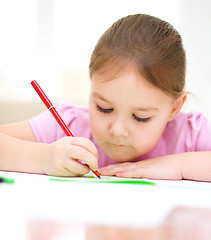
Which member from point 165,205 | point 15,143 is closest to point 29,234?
point 165,205

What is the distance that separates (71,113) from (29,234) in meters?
0.75

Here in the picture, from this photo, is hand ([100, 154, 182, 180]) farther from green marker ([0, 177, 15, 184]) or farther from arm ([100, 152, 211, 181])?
green marker ([0, 177, 15, 184])

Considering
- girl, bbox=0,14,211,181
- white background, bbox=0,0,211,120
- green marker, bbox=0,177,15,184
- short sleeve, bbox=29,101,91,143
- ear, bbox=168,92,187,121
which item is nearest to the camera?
green marker, bbox=0,177,15,184

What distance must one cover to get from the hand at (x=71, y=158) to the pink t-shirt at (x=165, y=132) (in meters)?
0.29

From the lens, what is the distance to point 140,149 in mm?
868

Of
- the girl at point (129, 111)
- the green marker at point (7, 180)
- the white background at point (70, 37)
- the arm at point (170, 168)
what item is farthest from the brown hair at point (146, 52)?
the white background at point (70, 37)

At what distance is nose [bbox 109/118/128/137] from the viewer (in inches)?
30.5

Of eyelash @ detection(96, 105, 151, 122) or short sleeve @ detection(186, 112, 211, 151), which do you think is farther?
→ short sleeve @ detection(186, 112, 211, 151)

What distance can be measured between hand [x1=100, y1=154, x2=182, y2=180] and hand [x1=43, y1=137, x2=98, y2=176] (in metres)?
0.07

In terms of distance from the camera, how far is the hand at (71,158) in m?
0.69

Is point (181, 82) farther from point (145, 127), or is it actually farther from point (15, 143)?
point (15, 143)

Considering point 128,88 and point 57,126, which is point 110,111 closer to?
point 128,88

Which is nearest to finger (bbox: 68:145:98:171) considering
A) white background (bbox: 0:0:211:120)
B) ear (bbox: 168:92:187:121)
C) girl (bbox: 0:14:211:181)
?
girl (bbox: 0:14:211:181)

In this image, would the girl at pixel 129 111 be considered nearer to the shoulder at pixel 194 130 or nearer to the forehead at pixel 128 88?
the forehead at pixel 128 88
